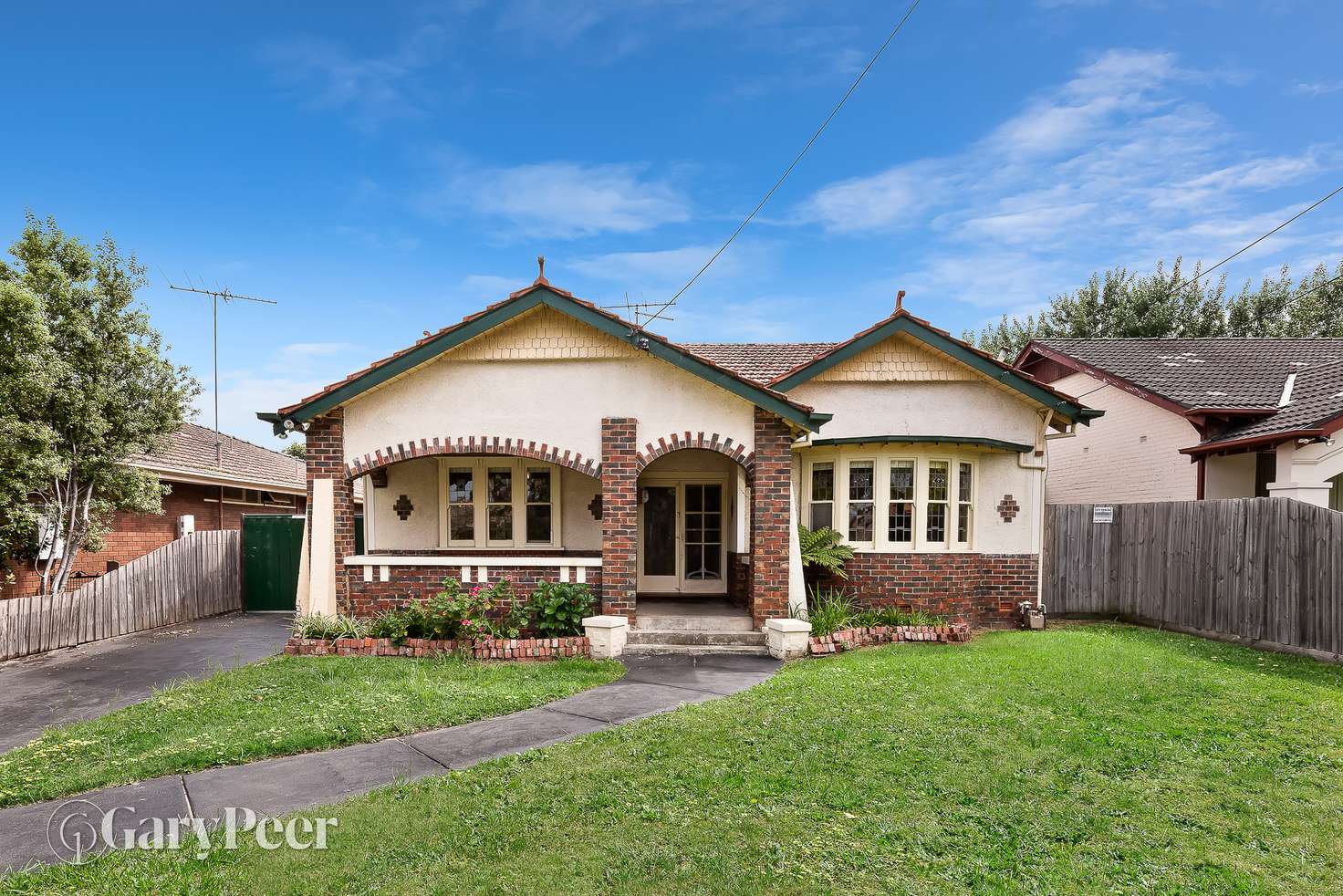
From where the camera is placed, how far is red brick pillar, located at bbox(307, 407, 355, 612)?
375 inches

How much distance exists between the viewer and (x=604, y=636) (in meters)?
8.73

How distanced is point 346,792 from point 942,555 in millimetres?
9122

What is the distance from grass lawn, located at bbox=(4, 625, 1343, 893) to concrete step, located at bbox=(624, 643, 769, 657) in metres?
2.43

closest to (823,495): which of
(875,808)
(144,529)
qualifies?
(875,808)

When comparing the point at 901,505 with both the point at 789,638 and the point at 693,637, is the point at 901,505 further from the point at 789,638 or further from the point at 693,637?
the point at 693,637

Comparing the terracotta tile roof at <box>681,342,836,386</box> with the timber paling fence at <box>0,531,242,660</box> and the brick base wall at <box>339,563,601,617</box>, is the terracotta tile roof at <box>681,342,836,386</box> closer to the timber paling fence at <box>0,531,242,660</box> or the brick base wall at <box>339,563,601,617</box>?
the brick base wall at <box>339,563,601,617</box>

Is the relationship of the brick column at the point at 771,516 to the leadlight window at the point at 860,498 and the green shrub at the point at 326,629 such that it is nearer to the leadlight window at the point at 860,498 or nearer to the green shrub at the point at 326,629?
the leadlight window at the point at 860,498

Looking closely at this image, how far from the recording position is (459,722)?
241 inches

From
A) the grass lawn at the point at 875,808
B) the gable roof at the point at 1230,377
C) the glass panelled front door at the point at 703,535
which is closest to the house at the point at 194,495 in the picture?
the glass panelled front door at the point at 703,535

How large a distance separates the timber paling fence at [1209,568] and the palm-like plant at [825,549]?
4.15 metres

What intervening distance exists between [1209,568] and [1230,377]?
6126 mm

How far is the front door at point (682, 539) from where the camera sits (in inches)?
476

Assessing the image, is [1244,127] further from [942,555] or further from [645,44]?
[645,44]

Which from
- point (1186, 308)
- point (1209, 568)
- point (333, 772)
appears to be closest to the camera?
point (333, 772)
